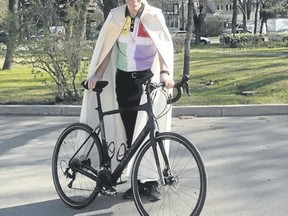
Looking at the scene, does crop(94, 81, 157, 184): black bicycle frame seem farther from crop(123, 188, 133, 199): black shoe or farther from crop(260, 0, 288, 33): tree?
crop(260, 0, 288, 33): tree

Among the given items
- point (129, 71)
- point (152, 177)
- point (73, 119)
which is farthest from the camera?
point (73, 119)

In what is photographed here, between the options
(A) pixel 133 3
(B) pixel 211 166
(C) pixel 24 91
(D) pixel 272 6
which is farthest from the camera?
(D) pixel 272 6

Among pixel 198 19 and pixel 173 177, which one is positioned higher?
pixel 198 19

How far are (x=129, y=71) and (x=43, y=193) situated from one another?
62.5 inches

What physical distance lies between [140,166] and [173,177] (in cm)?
28

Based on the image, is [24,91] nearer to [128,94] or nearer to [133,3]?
[128,94]

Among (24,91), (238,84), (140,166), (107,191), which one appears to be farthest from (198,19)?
(140,166)

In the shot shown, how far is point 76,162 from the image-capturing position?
487 cm

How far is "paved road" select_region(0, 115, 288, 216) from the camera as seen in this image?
489cm

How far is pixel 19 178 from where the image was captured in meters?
5.97

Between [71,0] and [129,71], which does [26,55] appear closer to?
[71,0]

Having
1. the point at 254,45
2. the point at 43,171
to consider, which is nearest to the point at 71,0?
the point at 43,171

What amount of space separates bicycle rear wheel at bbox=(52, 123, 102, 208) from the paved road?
4.9 inches

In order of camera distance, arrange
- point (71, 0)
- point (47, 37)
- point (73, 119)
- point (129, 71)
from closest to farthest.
→ point (129, 71) → point (73, 119) → point (47, 37) → point (71, 0)
